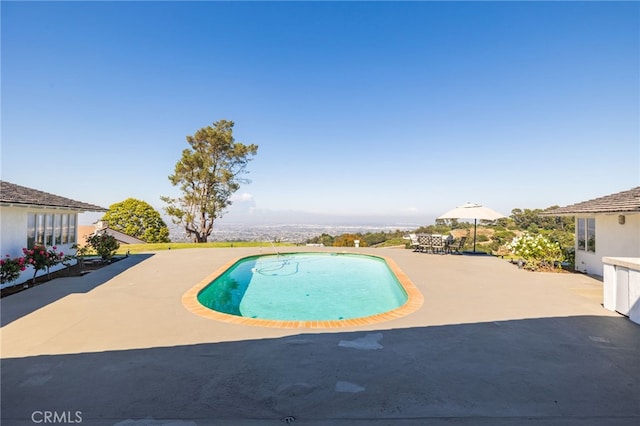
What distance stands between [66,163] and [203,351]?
24072 millimetres

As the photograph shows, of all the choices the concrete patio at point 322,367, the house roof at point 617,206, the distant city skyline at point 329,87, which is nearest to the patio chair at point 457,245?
the distant city skyline at point 329,87

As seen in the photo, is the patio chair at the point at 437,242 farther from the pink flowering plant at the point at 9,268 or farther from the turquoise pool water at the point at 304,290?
the pink flowering plant at the point at 9,268

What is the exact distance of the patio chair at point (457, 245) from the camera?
15.4 meters

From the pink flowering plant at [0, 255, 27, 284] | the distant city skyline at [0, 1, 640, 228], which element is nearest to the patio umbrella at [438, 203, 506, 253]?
the distant city skyline at [0, 1, 640, 228]

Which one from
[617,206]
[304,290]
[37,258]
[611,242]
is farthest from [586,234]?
[37,258]

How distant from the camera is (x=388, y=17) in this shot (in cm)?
1410

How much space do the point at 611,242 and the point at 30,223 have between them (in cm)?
Answer: 1904

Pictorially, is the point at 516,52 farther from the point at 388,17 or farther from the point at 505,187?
the point at 505,187

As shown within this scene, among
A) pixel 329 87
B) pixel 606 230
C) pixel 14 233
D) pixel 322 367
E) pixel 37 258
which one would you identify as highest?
pixel 329 87

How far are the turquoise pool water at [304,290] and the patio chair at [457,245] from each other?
4469 millimetres

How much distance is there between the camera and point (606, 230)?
31.3 ft

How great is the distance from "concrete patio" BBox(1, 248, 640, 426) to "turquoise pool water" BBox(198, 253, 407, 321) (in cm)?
161

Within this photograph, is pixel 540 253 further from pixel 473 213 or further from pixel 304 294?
pixel 304 294

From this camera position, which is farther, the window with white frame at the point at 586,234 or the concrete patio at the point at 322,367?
the window with white frame at the point at 586,234
